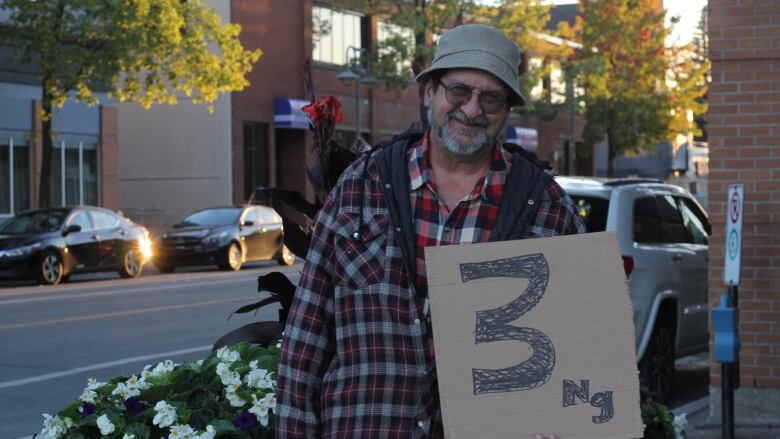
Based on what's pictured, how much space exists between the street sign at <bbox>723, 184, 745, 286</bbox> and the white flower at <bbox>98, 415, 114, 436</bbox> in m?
3.99

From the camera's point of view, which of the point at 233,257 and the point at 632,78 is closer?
the point at 233,257

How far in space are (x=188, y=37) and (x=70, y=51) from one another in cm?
272

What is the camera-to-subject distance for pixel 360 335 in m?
3.37

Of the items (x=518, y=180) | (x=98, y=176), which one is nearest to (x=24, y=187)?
(x=98, y=176)

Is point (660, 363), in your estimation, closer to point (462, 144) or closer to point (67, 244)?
point (462, 144)

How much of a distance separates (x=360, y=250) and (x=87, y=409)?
84.4 inches

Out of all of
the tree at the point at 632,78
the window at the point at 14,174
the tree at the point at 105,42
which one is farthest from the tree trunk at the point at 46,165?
the tree at the point at 632,78

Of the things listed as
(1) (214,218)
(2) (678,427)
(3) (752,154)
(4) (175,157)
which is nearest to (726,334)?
(2) (678,427)

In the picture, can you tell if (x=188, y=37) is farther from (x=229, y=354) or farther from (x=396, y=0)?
(x=229, y=354)

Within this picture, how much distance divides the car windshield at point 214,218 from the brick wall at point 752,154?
21.7 meters

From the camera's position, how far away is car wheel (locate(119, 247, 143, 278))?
2678 centimetres

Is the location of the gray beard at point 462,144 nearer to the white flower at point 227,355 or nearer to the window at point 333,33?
the white flower at point 227,355

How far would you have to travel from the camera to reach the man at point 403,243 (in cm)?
335

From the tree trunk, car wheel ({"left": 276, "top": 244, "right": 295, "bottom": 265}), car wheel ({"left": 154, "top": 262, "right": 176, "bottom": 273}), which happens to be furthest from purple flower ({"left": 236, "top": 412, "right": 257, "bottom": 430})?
car wheel ({"left": 276, "top": 244, "right": 295, "bottom": 265})
